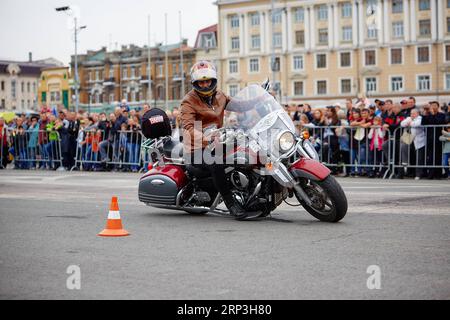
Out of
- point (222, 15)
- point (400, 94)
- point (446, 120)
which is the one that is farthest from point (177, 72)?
point (446, 120)

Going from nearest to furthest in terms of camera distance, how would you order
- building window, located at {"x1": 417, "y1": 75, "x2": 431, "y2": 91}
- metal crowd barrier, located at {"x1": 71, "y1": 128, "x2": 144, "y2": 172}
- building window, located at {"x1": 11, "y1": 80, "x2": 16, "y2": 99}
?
metal crowd barrier, located at {"x1": 71, "y1": 128, "x2": 144, "y2": 172}, building window, located at {"x1": 417, "y1": 75, "x2": 431, "y2": 91}, building window, located at {"x1": 11, "y1": 80, "x2": 16, "y2": 99}

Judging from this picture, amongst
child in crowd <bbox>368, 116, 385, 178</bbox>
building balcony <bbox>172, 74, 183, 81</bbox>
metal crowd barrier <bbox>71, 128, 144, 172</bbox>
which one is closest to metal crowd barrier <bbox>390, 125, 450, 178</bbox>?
child in crowd <bbox>368, 116, 385, 178</bbox>

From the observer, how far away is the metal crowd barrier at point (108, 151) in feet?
75.3

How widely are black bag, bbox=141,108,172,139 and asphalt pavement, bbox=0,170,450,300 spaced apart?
112 cm

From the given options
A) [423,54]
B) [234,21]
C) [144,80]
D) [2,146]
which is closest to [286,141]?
[2,146]

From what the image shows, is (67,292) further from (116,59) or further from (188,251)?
(116,59)

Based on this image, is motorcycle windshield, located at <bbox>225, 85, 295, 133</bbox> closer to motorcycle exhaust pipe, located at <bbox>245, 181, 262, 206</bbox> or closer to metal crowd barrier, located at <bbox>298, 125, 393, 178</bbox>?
motorcycle exhaust pipe, located at <bbox>245, 181, 262, 206</bbox>

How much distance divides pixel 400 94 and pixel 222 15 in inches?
1119

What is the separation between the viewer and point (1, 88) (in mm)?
140375

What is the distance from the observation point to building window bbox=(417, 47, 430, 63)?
9625cm

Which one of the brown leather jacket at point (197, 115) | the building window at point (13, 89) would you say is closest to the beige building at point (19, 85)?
the building window at point (13, 89)
